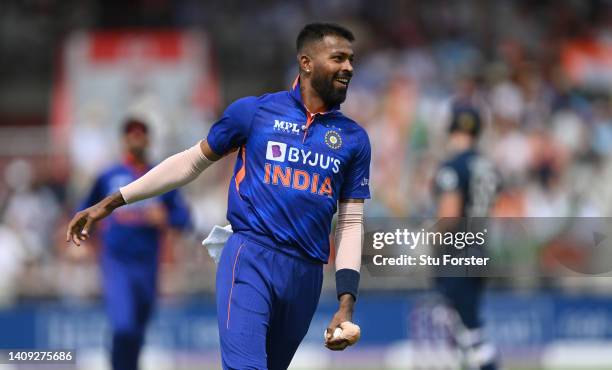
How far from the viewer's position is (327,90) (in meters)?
7.01

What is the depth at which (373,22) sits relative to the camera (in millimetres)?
21641

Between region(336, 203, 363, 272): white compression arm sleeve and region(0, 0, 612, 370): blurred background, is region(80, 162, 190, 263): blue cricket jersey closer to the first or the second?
region(0, 0, 612, 370): blurred background

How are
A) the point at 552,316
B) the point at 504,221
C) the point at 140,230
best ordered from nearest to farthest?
the point at 504,221 → the point at 140,230 → the point at 552,316

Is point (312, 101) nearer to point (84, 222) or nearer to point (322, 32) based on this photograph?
point (322, 32)

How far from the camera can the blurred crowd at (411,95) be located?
17375mm

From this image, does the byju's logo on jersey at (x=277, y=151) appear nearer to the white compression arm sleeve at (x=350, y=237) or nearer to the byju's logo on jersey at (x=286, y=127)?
the byju's logo on jersey at (x=286, y=127)

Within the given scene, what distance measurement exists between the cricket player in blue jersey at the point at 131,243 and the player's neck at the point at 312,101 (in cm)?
467

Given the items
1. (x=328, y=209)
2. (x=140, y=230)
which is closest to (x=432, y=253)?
(x=328, y=209)

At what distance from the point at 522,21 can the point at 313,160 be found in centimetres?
1486

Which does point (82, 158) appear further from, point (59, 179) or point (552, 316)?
point (552, 316)

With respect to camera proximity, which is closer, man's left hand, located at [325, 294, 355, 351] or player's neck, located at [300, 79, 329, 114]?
man's left hand, located at [325, 294, 355, 351]

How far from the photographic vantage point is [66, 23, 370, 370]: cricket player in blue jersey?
6949 mm

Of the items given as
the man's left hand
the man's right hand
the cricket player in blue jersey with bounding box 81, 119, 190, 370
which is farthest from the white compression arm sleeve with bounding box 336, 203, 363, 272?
the cricket player in blue jersey with bounding box 81, 119, 190, 370

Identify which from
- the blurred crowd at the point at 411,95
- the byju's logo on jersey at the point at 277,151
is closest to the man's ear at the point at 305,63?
the byju's logo on jersey at the point at 277,151
